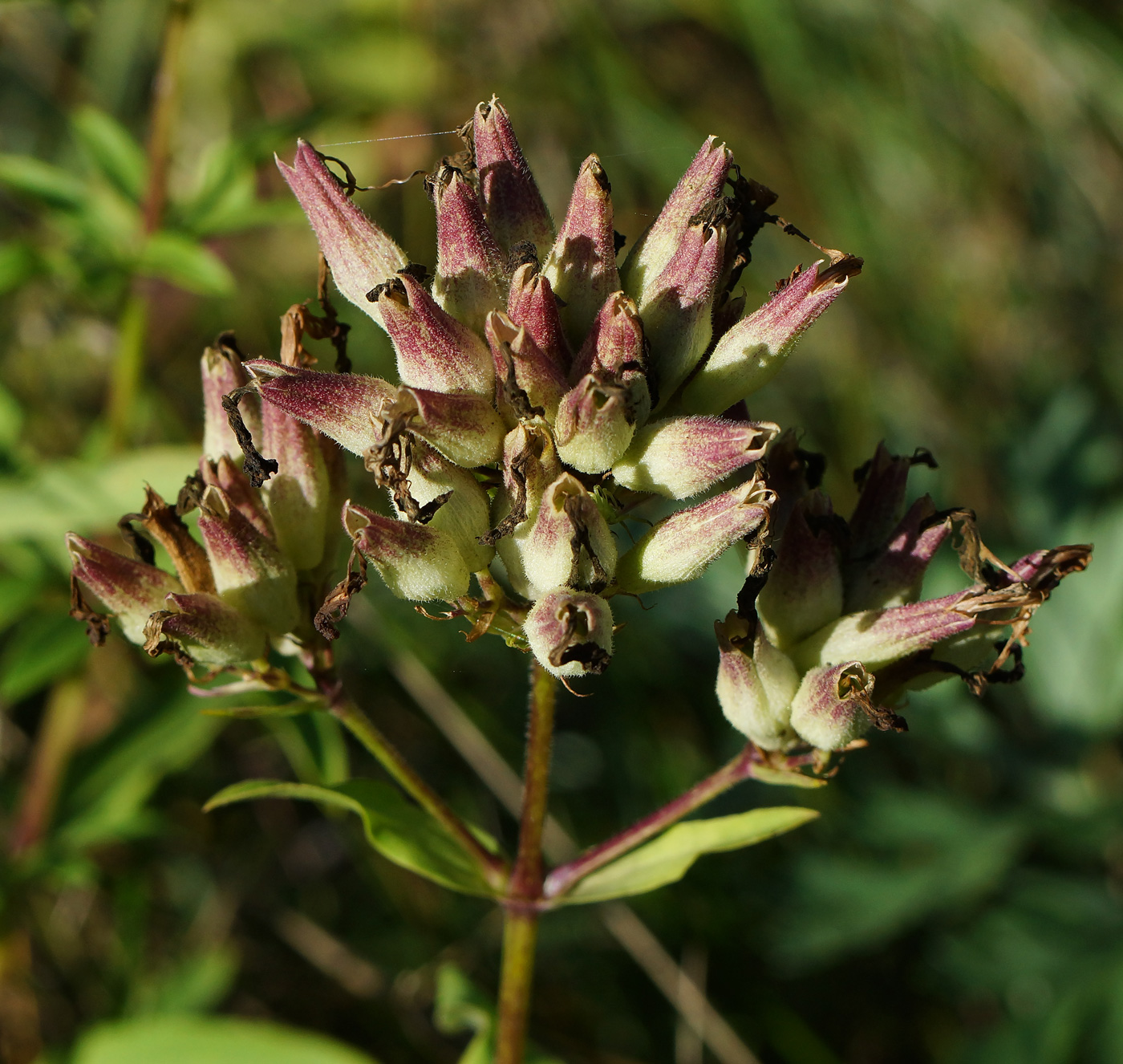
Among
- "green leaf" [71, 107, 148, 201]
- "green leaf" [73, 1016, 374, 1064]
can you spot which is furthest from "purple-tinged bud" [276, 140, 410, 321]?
"green leaf" [73, 1016, 374, 1064]

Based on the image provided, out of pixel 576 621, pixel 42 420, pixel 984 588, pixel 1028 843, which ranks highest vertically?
pixel 984 588

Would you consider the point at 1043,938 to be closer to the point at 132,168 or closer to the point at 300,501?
the point at 300,501

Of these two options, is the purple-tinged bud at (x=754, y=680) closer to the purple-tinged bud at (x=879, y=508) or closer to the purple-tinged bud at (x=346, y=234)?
the purple-tinged bud at (x=879, y=508)

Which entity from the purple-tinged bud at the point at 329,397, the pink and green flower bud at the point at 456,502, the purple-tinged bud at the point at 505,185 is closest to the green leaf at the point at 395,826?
the pink and green flower bud at the point at 456,502

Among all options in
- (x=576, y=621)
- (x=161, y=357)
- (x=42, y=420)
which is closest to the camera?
(x=576, y=621)

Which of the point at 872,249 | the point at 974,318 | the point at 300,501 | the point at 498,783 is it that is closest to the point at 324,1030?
the point at 498,783
